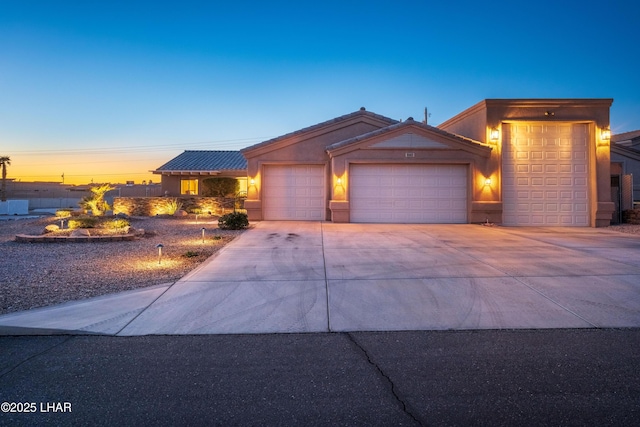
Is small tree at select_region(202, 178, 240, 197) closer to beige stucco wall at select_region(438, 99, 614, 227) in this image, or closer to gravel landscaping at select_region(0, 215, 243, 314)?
gravel landscaping at select_region(0, 215, 243, 314)

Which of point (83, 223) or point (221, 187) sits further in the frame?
point (221, 187)

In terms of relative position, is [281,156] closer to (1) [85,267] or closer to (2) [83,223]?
(2) [83,223]

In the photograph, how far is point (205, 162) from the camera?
95.1 ft

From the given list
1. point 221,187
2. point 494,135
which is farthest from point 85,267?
point 221,187

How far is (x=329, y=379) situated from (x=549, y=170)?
1600 centimetres

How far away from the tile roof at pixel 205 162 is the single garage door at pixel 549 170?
718 inches

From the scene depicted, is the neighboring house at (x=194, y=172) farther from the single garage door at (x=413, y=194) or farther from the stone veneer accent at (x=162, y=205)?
the single garage door at (x=413, y=194)

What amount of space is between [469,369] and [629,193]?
62.3 feet

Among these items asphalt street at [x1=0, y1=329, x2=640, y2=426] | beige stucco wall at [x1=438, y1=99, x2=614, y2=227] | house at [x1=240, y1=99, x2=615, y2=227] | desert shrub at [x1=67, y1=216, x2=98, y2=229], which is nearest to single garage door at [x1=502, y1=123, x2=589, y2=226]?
house at [x1=240, y1=99, x2=615, y2=227]

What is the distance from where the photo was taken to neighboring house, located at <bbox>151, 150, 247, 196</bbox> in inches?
1073

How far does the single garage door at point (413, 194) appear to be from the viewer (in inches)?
639

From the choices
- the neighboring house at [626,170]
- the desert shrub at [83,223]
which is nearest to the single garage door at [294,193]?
the desert shrub at [83,223]

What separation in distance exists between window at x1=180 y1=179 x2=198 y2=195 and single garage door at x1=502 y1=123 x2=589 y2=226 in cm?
2135

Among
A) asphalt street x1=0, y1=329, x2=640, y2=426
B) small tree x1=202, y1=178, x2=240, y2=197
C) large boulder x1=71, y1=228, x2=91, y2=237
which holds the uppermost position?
small tree x1=202, y1=178, x2=240, y2=197
